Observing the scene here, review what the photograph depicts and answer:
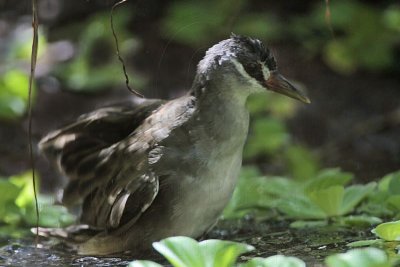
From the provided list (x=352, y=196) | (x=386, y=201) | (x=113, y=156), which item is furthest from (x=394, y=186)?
(x=113, y=156)

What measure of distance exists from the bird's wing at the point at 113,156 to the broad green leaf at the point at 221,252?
90cm

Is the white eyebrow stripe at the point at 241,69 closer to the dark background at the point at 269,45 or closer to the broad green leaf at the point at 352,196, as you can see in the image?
the broad green leaf at the point at 352,196

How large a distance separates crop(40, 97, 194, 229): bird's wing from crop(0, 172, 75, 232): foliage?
254 mm

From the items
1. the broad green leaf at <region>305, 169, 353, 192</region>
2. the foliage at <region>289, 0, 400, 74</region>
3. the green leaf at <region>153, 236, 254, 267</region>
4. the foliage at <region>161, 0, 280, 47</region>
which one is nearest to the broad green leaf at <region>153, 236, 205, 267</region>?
the green leaf at <region>153, 236, 254, 267</region>

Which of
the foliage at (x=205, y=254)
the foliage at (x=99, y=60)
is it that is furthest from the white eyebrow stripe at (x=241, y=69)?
the foliage at (x=99, y=60)

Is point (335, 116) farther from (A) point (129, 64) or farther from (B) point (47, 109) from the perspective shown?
(B) point (47, 109)

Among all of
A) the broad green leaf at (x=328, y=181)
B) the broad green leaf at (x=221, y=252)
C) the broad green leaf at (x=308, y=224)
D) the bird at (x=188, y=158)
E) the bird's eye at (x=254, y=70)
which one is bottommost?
the broad green leaf at (x=308, y=224)

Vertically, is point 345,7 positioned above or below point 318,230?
above

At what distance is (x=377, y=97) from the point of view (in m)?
7.55

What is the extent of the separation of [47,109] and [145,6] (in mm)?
1594

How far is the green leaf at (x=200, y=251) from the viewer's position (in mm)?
3420

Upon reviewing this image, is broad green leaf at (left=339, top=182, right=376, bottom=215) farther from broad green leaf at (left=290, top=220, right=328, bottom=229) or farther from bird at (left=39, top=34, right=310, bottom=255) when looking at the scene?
bird at (left=39, top=34, right=310, bottom=255)

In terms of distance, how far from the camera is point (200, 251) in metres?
3.47

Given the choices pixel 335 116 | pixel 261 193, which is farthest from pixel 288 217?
pixel 335 116
